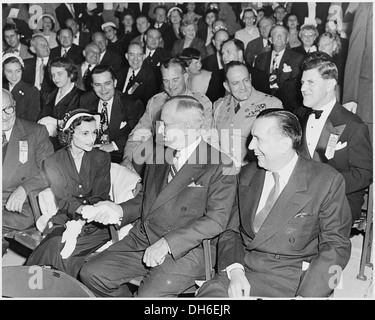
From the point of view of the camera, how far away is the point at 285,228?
2.35 metres

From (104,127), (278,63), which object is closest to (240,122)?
(104,127)

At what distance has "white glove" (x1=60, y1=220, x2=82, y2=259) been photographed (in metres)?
2.92

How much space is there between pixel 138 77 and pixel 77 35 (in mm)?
1976

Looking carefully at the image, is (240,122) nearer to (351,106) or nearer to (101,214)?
(351,106)

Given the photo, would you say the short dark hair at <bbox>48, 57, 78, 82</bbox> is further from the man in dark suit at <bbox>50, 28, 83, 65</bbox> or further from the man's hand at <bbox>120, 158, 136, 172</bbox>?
the man in dark suit at <bbox>50, 28, 83, 65</bbox>

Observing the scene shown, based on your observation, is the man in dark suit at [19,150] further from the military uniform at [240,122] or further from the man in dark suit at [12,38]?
the man in dark suit at [12,38]

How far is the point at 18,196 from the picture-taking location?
3080 mm

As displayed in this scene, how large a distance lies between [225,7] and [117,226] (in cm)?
514

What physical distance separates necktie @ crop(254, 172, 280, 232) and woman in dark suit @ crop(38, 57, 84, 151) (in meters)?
2.51

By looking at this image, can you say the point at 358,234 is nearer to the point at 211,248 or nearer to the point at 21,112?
the point at 211,248

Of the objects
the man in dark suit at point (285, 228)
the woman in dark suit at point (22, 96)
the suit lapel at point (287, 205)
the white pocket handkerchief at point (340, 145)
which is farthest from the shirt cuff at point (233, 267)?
the woman in dark suit at point (22, 96)

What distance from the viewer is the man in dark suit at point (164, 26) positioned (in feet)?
21.3

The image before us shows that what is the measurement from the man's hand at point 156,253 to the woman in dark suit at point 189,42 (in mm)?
3758
